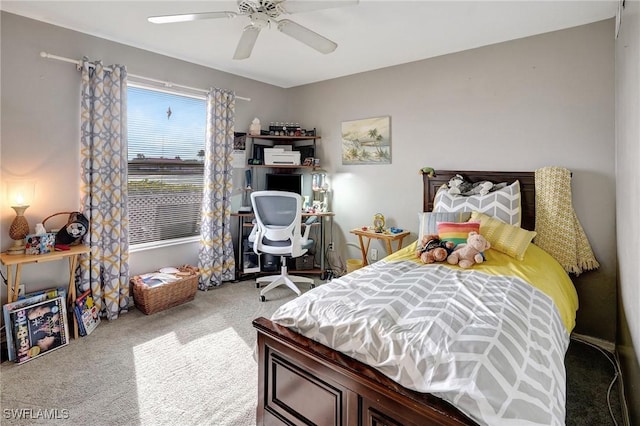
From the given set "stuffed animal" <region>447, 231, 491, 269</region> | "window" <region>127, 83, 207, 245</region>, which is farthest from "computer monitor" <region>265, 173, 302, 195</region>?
"stuffed animal" <region>447, 231, 491, 269</region>

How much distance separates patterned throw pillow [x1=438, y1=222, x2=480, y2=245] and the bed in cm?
48

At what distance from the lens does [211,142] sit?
3.64m

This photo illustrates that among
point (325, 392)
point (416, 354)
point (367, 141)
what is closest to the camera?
point (416, 354)

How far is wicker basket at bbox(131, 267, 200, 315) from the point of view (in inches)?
117

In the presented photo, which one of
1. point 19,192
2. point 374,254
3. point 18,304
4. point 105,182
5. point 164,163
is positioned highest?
point 164,163

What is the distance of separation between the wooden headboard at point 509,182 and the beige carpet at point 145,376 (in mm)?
2269

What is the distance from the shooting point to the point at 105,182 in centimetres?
289

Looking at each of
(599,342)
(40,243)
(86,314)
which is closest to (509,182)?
(599,342)

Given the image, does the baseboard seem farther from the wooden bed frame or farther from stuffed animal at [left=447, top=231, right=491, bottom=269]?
the wooden bed frame

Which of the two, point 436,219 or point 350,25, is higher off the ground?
point 350,25

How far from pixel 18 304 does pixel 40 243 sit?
46cm

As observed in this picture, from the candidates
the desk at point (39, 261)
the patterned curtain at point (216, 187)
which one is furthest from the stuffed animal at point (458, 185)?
the desk at point (39, 261)

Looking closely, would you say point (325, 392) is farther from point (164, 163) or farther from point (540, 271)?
point (164, 163)

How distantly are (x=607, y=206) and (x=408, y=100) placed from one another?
2049 mm
